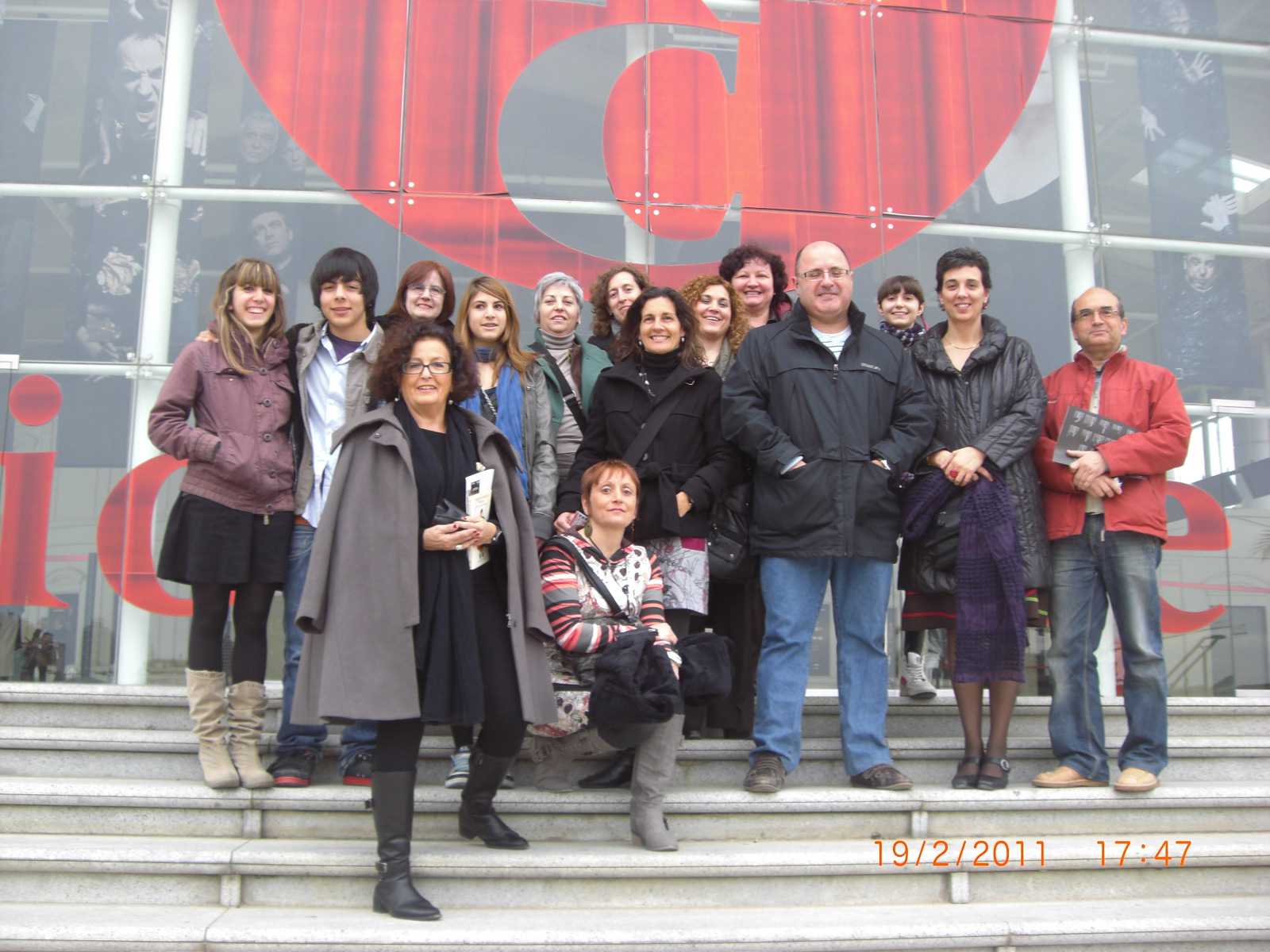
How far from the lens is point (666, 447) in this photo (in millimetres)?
4402

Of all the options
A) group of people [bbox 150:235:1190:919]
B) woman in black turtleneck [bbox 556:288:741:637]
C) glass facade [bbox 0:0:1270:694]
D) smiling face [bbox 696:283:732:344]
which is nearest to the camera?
group of people [bbox 150:235:1190:919]

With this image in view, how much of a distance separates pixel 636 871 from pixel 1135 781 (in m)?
1.95

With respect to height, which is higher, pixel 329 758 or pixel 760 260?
pixel 760 260

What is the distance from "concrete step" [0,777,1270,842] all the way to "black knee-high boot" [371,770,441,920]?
53cm

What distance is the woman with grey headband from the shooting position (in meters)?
4.69

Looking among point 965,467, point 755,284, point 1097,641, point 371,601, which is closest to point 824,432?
point 965,467

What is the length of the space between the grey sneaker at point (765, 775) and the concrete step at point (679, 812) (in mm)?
37

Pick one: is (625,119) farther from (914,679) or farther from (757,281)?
(914,679)

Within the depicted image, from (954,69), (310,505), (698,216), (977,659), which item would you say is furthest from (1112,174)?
(310,505)

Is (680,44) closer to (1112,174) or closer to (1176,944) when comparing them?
(1112,174)

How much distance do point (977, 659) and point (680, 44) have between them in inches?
185

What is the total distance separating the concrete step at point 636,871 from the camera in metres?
3.65

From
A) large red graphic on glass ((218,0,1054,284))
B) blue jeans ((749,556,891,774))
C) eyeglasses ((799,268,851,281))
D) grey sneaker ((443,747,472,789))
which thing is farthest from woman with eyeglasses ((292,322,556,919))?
large red graphic on glass ((218,0,1054,284))

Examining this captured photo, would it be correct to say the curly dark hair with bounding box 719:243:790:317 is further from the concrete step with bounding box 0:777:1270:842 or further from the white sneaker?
the concrete step with bounding box 0:777:1270:842
